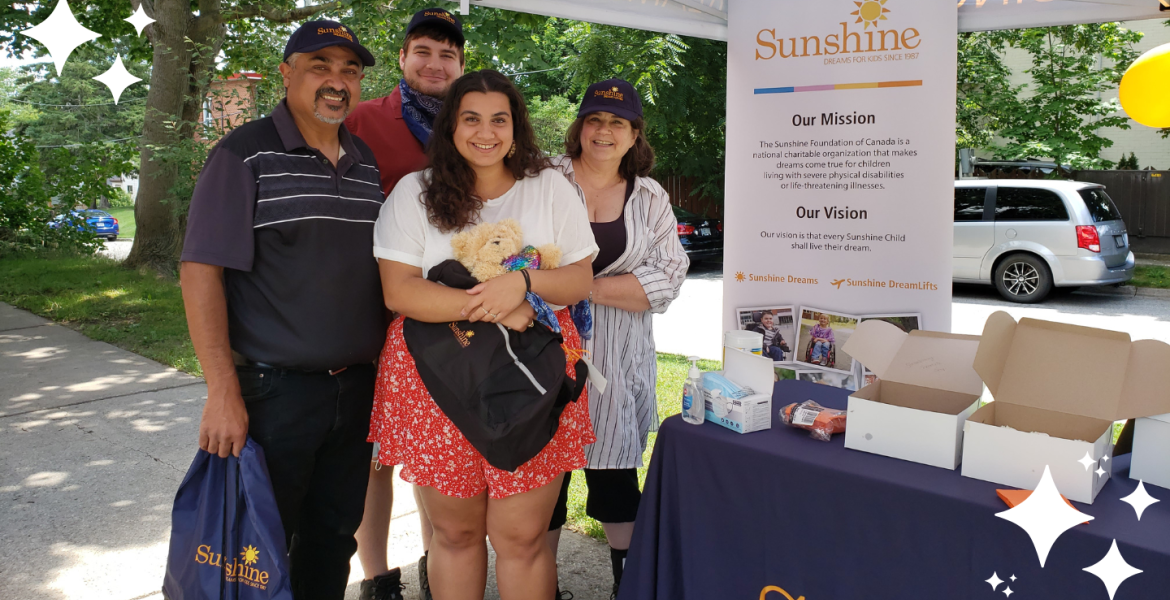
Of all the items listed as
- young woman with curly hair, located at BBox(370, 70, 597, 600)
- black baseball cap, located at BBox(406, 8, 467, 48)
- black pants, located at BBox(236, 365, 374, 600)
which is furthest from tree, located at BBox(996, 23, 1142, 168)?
black pants, located at BBox(236, 365, 374, 600)

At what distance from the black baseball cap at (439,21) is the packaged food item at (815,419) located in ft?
5.47

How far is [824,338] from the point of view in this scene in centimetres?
298

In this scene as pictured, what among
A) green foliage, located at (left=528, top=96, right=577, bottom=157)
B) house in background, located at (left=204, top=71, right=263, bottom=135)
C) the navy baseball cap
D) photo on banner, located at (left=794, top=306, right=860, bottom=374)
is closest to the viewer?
the navy baseball cap

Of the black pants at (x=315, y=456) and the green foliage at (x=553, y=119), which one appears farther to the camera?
the green foliage at (x=553, y=119)

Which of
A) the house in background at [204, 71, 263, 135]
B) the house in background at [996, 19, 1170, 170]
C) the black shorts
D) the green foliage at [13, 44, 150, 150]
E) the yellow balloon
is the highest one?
the green foliage at [13, 44, 150, 150]

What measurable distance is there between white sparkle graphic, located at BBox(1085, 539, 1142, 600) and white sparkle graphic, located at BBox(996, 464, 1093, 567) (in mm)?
72

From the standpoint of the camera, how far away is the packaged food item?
1954 mm

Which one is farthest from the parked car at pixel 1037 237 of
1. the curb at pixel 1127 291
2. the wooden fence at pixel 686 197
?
the wooden fence at pixel 686 197

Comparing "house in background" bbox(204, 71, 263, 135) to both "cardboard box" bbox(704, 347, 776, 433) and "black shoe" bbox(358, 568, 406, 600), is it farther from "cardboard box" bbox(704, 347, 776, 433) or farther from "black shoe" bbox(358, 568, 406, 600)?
"cardboard box" bbox(704, 347, 776, 433)

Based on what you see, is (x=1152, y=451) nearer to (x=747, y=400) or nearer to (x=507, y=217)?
(x=747, y=400)

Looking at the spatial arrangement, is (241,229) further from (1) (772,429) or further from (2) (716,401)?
(1) (772,429)

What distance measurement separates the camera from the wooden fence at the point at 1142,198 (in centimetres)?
1491

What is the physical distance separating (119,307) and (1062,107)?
53.2 feet

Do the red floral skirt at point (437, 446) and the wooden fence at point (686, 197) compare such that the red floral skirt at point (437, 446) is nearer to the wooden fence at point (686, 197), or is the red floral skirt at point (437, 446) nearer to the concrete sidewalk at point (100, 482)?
the concrete sidewalk at point (100, 482)
